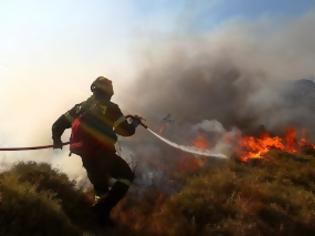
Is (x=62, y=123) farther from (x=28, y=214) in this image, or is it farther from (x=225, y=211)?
(x=225, y=211)

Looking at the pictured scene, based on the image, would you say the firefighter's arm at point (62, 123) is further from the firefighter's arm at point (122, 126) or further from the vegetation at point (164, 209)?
the vegetation at point (164, 209)

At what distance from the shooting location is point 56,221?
6.77m

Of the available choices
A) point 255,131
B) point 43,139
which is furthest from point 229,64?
point 43,139

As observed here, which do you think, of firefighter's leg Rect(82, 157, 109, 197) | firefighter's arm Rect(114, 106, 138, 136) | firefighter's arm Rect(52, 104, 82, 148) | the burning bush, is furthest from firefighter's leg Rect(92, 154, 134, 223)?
firefighter's arm Rect(52, 104, 82, 148)

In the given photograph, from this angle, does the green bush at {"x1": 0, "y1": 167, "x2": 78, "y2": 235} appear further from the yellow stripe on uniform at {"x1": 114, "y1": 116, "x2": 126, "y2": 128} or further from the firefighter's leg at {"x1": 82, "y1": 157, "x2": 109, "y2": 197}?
the yellow stripe on uniform at {"x1": 114, "y1": 116, "x2": 126, "y2": 128}

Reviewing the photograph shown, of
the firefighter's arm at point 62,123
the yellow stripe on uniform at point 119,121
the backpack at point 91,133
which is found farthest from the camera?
the yellow stripe on uniform at point 119,121

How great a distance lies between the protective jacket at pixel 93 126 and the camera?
805 cm

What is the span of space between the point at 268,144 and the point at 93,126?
13.3m

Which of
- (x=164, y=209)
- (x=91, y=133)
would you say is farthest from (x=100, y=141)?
(x=164, y=209)

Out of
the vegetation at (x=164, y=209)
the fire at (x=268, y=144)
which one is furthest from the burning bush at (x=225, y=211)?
the fire at (x=268, y=144)

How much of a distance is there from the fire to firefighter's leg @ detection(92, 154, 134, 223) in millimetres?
9141

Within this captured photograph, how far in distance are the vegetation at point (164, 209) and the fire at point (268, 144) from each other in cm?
673

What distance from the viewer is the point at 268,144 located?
20.0m

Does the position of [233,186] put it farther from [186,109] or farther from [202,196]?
[186,109]
